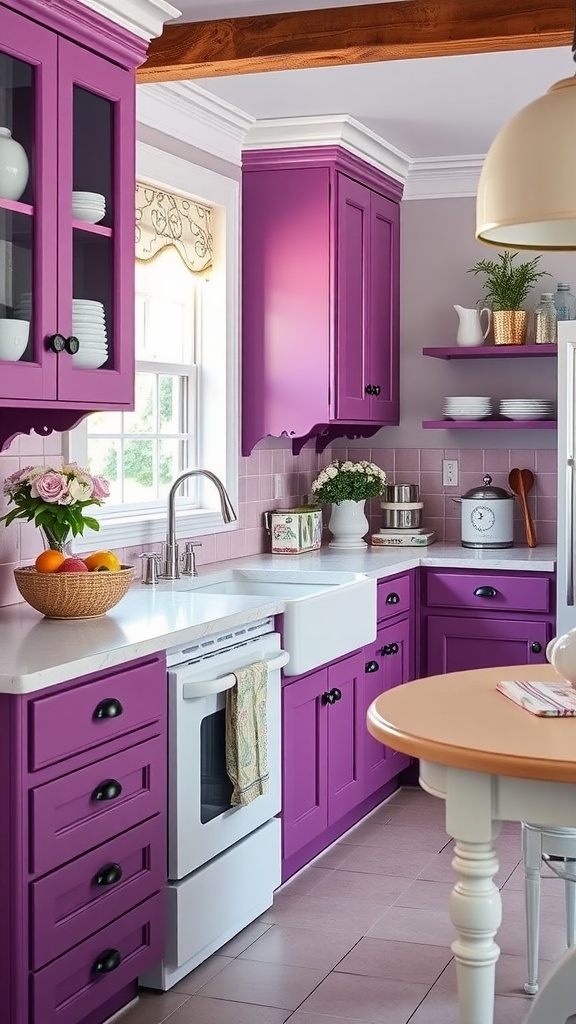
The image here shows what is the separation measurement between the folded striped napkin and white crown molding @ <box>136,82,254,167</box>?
2.36 meters

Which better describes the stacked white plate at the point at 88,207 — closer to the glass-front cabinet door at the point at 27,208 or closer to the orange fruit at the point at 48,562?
the glass-front cabinet door at the point at 27,208

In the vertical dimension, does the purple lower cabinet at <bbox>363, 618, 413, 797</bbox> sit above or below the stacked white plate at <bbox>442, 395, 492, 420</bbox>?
below

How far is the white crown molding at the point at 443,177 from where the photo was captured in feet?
18.3

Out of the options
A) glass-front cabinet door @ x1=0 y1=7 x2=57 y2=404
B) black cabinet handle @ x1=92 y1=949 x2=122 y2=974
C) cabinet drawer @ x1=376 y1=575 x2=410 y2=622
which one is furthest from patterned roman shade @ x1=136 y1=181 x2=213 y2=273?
black cabinet handle @ x1=92 y1=949 x2=122 y2=974

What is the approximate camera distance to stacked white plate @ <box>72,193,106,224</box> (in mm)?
3137

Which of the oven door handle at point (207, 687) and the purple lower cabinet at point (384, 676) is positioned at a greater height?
the oven door handle at point (207, 687)

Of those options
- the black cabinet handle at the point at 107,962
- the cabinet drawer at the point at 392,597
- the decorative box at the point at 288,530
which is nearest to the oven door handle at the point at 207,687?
the black cabinet handle at the point at 107,962

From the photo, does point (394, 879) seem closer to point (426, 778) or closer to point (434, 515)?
point (426, 778)

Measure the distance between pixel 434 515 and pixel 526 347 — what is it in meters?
0.90

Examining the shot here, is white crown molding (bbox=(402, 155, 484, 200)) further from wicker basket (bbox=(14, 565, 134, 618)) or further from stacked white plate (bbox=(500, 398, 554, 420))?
wicker basket (bbox=(14, 565, 134, 618))

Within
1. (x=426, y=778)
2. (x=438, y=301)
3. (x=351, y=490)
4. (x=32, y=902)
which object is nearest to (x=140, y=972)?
(x=32, y=902)

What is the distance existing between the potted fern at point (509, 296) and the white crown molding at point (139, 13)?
2.38m

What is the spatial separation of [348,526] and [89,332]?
243 cm

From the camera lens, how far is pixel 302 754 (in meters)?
4.02
